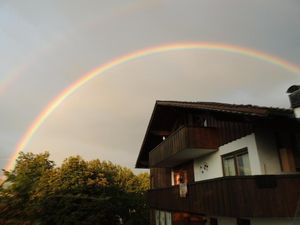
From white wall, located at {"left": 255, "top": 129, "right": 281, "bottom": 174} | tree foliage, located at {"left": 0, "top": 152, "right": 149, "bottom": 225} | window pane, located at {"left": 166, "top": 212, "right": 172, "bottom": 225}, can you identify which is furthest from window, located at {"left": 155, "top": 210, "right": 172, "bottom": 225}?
white wall, located at {"left": 255, "top": 129, "right": 281, "bottom": 174}

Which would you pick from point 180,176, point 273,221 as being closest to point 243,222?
point 273,221

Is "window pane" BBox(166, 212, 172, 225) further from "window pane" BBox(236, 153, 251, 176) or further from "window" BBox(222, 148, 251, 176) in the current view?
"window pane" BBox(236, 153, 251, 176)

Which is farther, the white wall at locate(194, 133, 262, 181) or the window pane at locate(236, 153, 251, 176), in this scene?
the window pane at locate(236, 153, 251, 176)

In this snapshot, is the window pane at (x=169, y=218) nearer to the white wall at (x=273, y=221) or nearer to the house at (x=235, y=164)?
the house at (x=235, y=164)

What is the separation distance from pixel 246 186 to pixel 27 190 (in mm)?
8511

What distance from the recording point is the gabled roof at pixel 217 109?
1010cm

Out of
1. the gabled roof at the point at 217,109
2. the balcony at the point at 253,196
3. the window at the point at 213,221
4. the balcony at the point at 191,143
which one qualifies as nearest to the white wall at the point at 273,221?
the balcony at the point at 253,196

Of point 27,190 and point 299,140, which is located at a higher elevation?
point 299,140

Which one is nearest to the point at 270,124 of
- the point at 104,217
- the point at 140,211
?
the point at 104,217

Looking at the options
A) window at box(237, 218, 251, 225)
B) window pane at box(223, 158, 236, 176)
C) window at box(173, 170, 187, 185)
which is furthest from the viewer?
window at box(173, 170, 187, 185)

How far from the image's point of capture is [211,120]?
1590 cm

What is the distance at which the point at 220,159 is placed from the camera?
14.7 meters

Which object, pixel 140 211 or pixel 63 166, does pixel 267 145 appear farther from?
pixel 140 211

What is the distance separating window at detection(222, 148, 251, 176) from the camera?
1255cm
